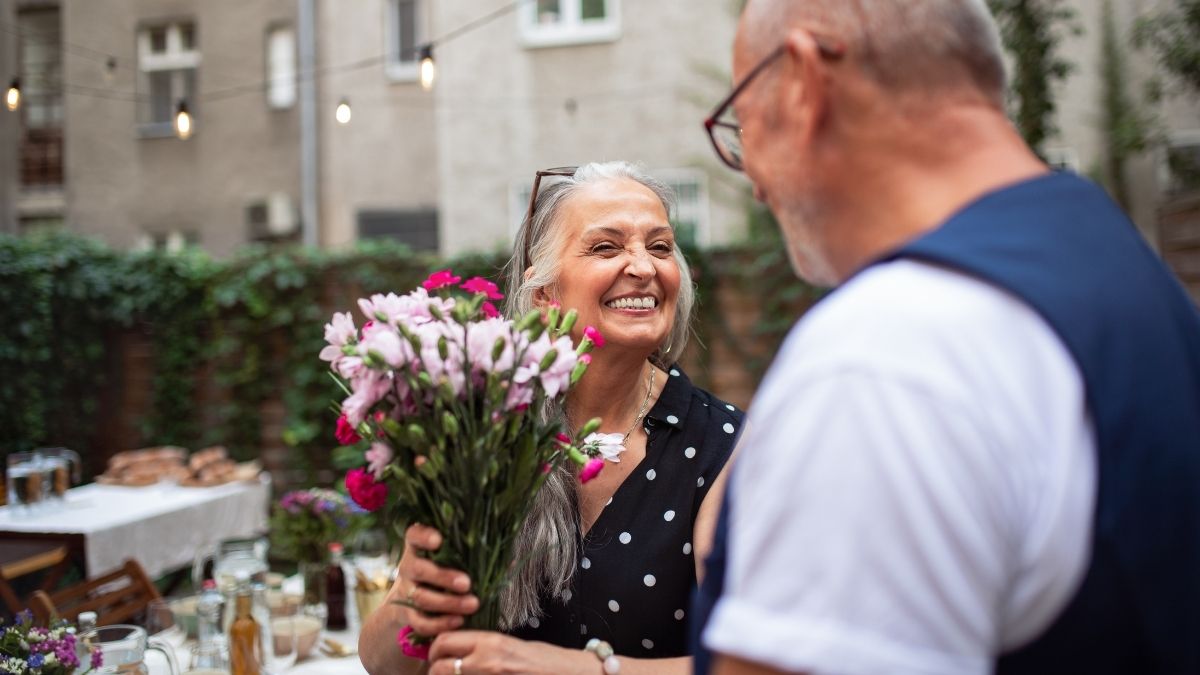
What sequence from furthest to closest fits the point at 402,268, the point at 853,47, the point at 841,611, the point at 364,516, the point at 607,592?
the point at 402,268 → the point at 364,516 → the point at 607,592 → the point at 853,47 → the point at 841,611

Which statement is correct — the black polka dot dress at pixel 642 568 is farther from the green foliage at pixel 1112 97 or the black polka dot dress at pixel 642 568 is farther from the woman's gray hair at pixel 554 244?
the green foliage at pixel 1112 97

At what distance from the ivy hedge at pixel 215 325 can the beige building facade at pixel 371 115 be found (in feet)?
7.00

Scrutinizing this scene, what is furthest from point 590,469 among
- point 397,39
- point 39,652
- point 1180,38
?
point 397,39

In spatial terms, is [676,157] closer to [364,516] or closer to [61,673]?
[364,516]

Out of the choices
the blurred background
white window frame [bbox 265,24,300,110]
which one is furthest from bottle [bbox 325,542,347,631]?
white window frame [bbox 265,24,300,110]

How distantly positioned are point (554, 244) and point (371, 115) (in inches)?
399

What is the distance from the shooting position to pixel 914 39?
0.80 metres

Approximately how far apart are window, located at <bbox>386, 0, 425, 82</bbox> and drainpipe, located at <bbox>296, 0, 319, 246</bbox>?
92 centimetres

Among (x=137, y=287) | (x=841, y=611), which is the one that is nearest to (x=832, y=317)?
(x=841, y=611)

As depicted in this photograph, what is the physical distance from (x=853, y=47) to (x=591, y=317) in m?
1.16

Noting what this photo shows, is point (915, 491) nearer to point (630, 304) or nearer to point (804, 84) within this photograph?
point (804, 84)

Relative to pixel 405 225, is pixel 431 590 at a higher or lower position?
lower

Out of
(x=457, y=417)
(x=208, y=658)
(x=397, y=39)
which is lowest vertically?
(x=208, y=658)

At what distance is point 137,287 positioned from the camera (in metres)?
7.32
